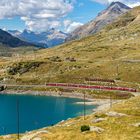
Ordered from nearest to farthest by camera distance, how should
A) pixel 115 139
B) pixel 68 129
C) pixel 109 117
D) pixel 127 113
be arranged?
pixel 115 139 < pixel 68 129 < pixel 109 117 < pixel 127 113

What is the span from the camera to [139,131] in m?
65.9

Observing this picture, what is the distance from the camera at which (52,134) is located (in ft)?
227

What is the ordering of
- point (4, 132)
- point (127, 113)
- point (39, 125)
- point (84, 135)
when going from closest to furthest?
1. point (84, 135)
2. point (127, 113)
3. point (4, 132)
4. point (39, 125)

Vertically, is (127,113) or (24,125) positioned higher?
(127,113)

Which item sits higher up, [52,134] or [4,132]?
[52,134]

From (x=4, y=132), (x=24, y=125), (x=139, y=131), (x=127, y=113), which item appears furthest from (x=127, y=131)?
(x=24, y=125)

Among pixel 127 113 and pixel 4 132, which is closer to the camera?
pixel 127 113

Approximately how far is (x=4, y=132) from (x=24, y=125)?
19.6 meters

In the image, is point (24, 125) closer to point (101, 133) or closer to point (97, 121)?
point (97, 121)

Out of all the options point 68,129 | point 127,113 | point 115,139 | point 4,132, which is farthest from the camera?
point 4,132

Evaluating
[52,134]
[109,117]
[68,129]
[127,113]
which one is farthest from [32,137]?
[127,113]

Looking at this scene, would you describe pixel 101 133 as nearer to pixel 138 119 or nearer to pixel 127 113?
pixel 138 119

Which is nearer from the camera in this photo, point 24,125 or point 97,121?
point 97,121

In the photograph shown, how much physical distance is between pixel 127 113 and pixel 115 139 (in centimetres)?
3218
